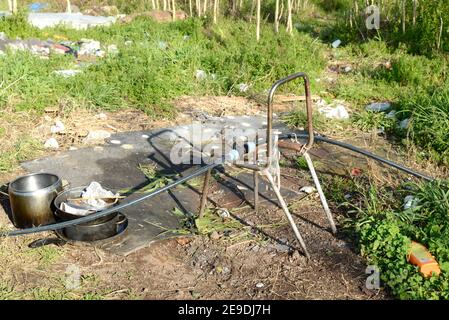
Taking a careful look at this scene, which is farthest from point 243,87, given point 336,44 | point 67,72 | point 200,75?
point 336,44

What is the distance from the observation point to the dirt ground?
2.94 meters

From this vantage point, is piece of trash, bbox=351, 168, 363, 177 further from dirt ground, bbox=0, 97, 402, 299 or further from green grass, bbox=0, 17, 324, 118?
green grass, bbox=0, 17, 324, 118

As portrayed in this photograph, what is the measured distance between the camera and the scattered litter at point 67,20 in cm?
859

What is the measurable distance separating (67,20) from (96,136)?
15.9ft

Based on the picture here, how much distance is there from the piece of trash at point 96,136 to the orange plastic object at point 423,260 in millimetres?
2997

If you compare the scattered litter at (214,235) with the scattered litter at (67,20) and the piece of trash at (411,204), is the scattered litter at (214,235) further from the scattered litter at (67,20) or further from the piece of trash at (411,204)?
the scattered litter at (67,20)

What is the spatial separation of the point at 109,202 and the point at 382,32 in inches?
241

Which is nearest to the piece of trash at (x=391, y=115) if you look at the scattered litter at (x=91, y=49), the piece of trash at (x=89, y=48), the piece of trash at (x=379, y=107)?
the piece of trash at (x=379, y=107)

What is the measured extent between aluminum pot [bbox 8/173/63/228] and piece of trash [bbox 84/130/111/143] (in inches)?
51.2

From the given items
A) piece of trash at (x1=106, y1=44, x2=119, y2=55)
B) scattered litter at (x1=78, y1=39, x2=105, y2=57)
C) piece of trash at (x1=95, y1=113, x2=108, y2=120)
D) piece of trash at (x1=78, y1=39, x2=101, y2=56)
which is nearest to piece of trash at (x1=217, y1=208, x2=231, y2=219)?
piece of trash at (x1=95, y1=113, x2=108, y2=120)

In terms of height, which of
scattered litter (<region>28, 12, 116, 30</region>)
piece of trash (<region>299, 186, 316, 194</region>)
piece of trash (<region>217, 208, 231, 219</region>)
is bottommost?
piece of trash (<region>299, 186, 316, 194</region>)

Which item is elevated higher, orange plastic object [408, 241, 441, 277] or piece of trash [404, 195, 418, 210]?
piece of trash [404, 195, 418, 210]

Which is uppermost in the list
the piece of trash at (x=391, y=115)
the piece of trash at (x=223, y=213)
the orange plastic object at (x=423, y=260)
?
the orange plastic object at (x=423, y=260)

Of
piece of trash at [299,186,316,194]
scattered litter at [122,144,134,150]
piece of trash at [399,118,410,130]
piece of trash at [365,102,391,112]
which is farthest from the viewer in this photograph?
piece of trash at [365,102,391,112]
